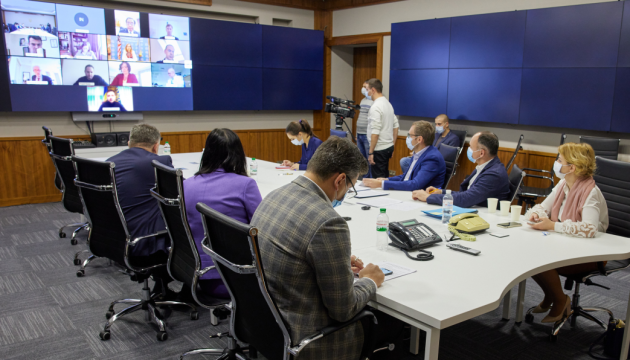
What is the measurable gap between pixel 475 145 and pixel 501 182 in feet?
1.09

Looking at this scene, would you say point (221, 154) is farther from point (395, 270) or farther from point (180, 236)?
point (395, 270)

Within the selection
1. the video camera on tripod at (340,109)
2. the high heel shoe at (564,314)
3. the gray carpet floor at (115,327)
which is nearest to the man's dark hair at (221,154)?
the gray carpet floor at (115,327)

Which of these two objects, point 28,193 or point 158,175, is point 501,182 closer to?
point 158,175

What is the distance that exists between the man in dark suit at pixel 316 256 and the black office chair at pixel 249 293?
40mm

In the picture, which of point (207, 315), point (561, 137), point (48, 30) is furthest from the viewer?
point (48, 30)

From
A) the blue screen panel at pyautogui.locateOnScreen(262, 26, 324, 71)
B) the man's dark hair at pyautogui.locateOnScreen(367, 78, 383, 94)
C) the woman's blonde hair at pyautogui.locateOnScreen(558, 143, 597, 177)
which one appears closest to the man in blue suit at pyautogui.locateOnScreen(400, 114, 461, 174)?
the man's dark hair at pyautogui.locateOnScreen(367, 78, 383, 94)

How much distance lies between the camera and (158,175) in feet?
8.15

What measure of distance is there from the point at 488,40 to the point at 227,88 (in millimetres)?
3942

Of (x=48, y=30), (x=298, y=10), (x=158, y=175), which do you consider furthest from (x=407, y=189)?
(x=298, y=10)

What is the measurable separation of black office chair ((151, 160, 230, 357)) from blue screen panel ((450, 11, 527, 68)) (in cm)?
508

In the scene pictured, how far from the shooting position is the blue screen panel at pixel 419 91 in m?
6.86

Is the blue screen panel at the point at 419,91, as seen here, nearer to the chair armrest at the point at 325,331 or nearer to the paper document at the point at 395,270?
the paper document at the point at 395,270

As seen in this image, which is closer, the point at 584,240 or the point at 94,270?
the point at 584,240

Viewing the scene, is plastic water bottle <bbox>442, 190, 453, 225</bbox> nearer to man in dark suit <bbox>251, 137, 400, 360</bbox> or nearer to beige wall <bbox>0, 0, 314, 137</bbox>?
man in dark suit <bbox>251, 137, 400, 360</bbox>
